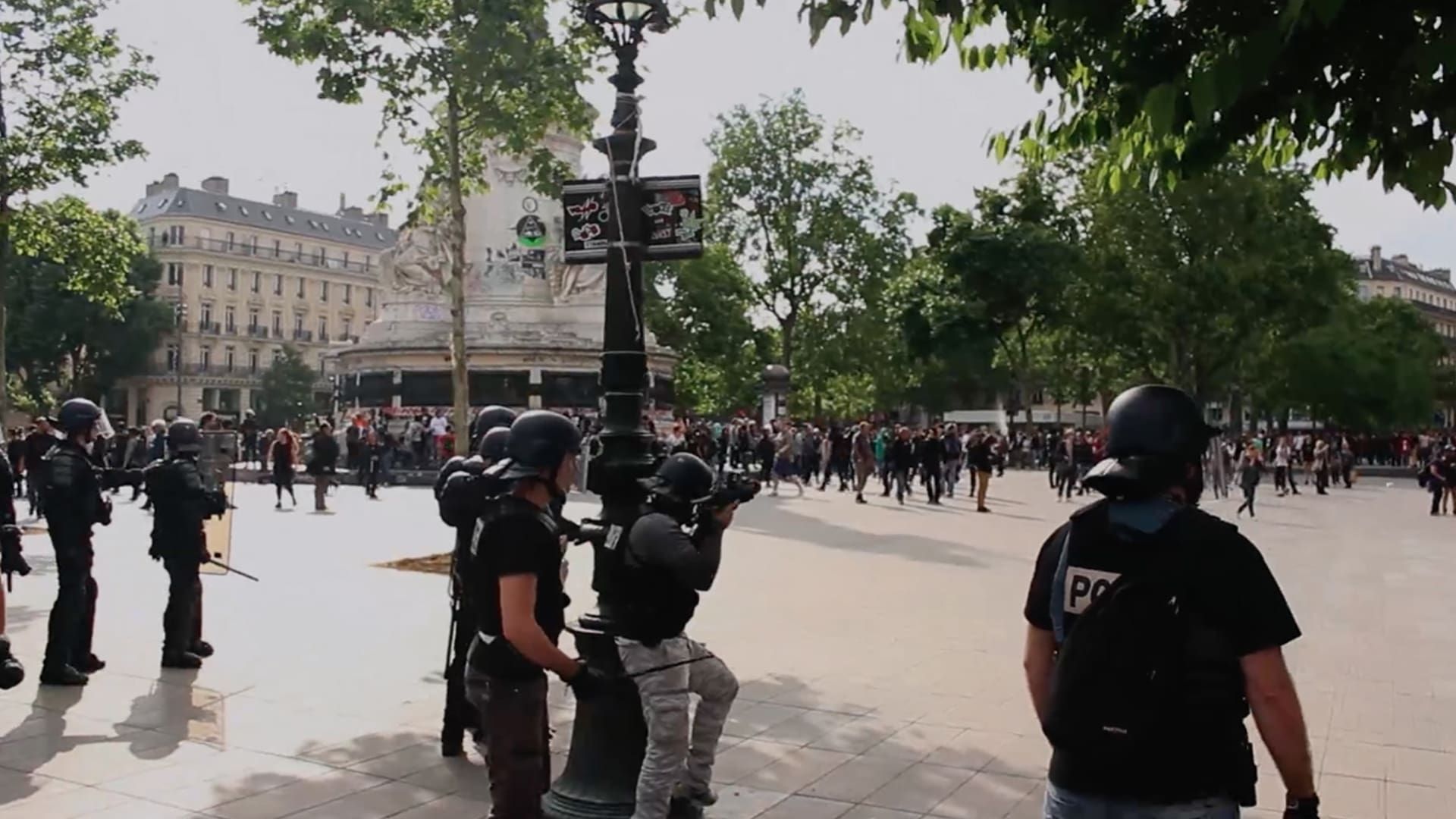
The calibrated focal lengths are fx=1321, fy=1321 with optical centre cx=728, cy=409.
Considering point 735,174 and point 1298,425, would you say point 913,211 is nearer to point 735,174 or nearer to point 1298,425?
point 735,174

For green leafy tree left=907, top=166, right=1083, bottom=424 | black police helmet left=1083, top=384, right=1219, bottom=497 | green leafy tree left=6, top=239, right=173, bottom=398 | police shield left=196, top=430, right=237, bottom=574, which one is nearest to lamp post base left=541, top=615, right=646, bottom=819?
black police helmet left=1083, top=384, right=1219, bottom=497

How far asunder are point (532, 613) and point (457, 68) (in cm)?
1074

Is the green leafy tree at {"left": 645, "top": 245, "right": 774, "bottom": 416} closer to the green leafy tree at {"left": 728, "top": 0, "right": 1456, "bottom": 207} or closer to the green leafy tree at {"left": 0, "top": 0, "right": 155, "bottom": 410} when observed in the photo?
the green leafy tree at {"left": 0, "top": 0, "right": 155, "bottom": 410}

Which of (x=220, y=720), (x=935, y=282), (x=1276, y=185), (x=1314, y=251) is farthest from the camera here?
(x=935, y=282)

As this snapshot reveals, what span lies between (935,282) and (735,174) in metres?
9.73

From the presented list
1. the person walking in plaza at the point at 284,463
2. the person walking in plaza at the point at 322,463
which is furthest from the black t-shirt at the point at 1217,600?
the person walking in plaza at the point at 284,463

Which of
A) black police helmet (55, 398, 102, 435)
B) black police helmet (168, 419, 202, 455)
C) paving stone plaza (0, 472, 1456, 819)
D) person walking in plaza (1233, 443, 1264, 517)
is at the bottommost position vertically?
paving stone plaza (0, 472, 1456, 819)

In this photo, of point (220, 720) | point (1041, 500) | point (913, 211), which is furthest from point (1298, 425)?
point (220, 720)

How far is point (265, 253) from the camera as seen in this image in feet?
308

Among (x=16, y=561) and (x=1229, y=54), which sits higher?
(x=1229, y=54)

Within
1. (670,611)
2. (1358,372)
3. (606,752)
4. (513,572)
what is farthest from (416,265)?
(1358,372)

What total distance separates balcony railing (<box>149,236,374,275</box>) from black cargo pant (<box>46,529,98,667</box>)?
81388 millimetres

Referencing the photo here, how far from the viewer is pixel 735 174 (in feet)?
183

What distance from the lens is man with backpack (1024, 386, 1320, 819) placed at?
112 inches
